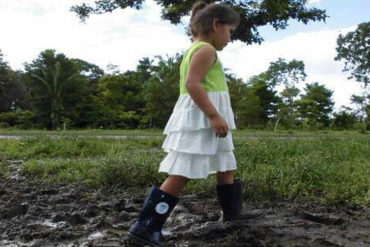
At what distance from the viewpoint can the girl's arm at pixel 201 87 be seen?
3.03 metres

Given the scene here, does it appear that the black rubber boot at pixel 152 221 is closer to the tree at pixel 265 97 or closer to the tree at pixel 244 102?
the tree at pixel 244 102

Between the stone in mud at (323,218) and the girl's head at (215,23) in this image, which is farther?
the stone in mud at (323,218)

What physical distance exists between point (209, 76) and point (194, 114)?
28cm

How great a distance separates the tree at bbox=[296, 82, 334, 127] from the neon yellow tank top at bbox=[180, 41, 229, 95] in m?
40.8

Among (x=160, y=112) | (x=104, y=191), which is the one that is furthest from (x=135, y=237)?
(x=160, y=112)

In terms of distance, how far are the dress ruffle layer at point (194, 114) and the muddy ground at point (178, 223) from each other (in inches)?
27.5

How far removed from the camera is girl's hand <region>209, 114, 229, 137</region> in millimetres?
3021

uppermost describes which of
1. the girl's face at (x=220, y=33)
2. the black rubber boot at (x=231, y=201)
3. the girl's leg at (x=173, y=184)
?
the girl's face at (x=220, y=33)

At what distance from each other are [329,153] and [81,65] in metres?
53.6

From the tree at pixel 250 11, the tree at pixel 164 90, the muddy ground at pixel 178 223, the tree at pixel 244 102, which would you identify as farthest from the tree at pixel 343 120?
the muddy ground at pixel 178 223

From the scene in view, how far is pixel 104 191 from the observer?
4.88 m

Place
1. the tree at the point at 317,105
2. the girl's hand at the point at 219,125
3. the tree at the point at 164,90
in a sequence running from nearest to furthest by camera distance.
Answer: the girl's hand at the point at 219,125, the tree at the point at 164,90, the tree at the point at 317,105

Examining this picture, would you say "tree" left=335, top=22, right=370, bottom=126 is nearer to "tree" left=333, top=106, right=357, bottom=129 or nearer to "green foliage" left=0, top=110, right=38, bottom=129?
"tree" left=333, top=106, right=357, bottom=129

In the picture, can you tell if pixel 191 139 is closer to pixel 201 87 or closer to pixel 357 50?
pixel 201 87
